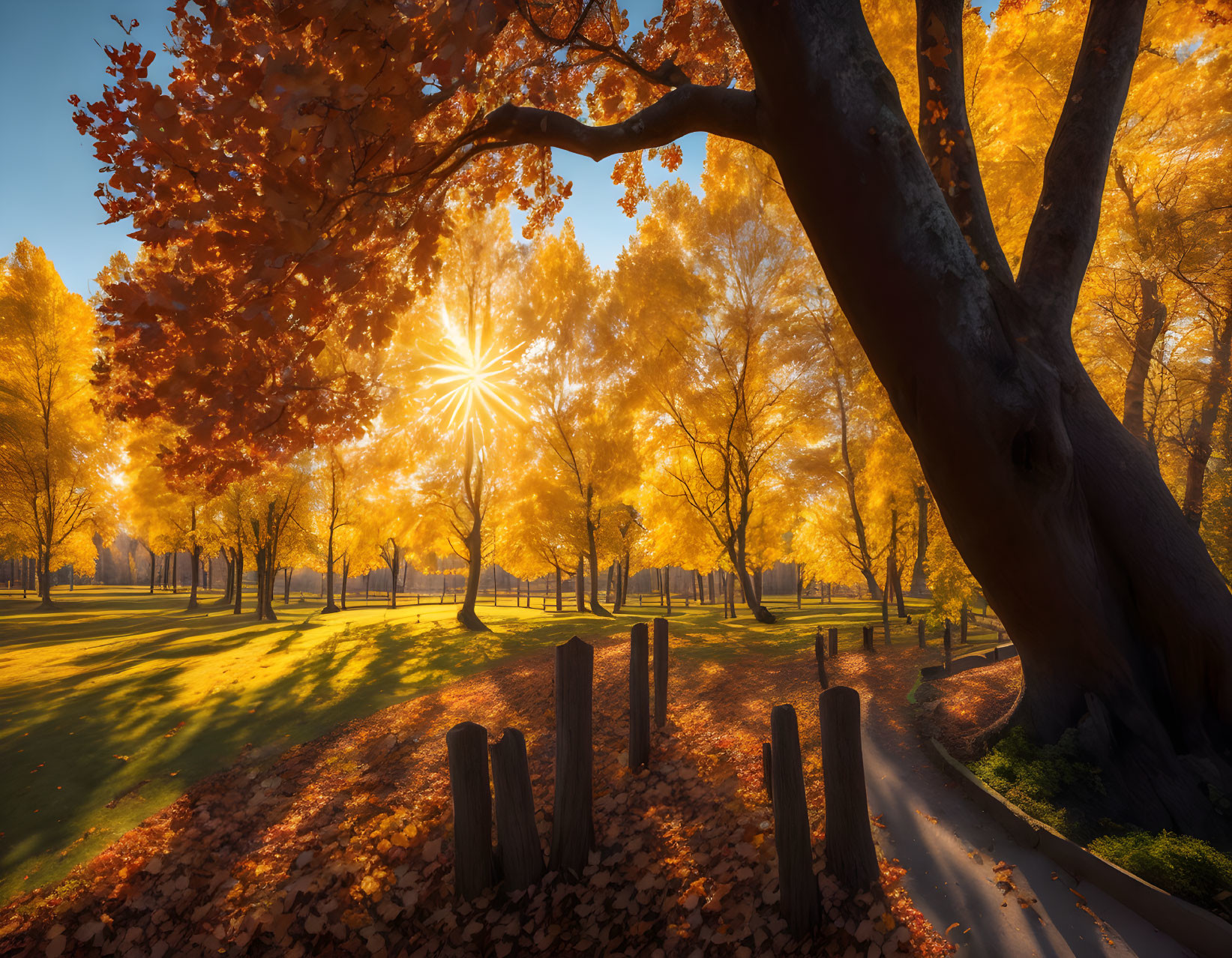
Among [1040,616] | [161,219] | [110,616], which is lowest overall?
[110,616]

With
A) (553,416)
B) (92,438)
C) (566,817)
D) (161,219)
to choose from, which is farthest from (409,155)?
(92,438)

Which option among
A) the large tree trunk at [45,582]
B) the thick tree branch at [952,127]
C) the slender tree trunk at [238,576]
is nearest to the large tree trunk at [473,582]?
the slender tree trunk at [238,576]

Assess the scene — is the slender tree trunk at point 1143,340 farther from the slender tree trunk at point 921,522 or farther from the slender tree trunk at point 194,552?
the slender tree trunk at point 194,552

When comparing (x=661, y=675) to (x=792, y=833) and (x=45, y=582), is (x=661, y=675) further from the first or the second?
(x=45, y=582)

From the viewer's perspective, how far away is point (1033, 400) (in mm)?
3555

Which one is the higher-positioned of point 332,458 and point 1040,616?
point 332,458

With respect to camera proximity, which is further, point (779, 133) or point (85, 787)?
point (85, 787)

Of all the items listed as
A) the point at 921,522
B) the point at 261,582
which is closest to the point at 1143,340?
the point at 921,522

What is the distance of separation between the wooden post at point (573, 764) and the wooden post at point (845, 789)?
65.9 inches

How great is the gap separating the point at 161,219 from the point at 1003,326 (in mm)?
6223

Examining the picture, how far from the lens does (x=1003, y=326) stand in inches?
149

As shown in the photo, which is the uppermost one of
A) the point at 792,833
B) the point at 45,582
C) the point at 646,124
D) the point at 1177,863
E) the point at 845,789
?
the point at 646,124

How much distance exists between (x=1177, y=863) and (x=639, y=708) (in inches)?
155

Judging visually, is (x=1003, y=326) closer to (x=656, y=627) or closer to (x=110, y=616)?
(x=656, y=627)
